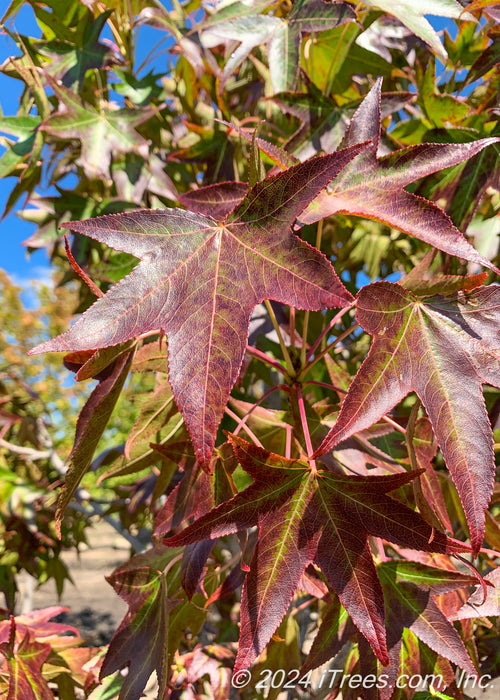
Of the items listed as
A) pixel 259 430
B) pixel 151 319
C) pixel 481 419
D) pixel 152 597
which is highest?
pixel 151 319

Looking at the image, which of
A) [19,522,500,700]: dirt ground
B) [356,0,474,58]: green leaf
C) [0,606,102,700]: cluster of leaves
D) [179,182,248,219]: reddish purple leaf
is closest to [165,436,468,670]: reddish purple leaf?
[179,182,248,219]: reddish purple leaf

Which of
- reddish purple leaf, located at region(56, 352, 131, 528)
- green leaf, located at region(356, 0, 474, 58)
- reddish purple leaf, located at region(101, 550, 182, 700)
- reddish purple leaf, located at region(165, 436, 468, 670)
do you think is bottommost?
reddish purple leaf, located at region(101, 550, 182, 700)

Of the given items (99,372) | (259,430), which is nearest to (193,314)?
(99,372)

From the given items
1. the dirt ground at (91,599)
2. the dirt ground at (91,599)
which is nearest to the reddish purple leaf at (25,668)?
the dirt ground at (91,599)

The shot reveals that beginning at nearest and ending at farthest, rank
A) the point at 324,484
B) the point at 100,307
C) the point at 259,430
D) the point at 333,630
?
the point at 100,307 < the point at 324,484 < the point at 333,630 < the point at 259,430

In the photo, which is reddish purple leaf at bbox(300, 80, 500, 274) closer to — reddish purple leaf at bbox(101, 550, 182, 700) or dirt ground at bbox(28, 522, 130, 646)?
reddish purple leaf at bbox(101, 550, 182, 700)

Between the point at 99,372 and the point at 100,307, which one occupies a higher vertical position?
the point at 100,307

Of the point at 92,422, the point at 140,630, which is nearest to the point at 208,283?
the point at 92,422

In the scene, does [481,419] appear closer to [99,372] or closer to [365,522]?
[365,522]
